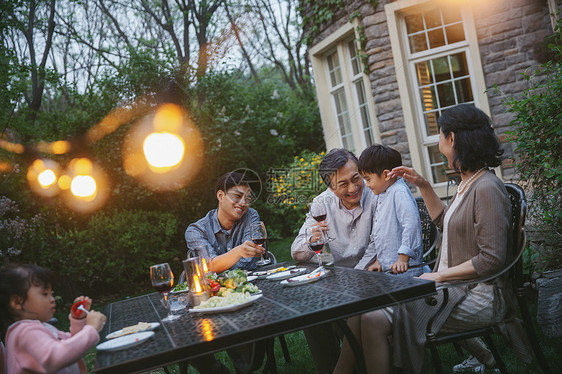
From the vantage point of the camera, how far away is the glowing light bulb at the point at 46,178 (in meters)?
8.80

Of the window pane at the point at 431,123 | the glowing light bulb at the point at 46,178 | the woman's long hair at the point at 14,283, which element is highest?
the glowing light bulb at the point at 46,178

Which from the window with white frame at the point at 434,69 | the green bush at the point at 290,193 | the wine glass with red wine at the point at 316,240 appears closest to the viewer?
the wine glass with red wine at the point at 316,240

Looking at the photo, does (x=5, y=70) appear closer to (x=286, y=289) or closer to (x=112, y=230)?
(x=112, y=230)

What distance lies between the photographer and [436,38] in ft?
25.7

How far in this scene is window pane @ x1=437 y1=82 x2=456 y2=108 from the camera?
7.86 m

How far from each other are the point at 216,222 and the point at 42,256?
4.93 meters

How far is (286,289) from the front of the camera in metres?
2.60

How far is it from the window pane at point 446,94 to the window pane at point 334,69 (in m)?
2.07

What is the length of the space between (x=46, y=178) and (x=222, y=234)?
6.01 meters

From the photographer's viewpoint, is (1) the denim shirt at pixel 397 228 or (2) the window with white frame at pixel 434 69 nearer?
(1) the denim shirt at pixel 397 228

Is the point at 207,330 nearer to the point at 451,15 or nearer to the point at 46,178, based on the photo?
the point at 451,15

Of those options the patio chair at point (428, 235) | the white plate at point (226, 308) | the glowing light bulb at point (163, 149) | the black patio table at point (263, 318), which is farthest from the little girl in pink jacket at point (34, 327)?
the glowing light bulb at point (163, 149)

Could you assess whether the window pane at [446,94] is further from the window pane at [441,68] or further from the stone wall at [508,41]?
the stone wall at [508,41]

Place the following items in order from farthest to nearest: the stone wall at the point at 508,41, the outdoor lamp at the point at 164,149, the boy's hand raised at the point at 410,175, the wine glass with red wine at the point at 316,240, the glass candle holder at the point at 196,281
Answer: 1. the outdoor lamp at the point at 164,149
2. the stone wall at the point at 508,41
3. the boy's hand raised at the point at 410,175
4. the wine glass with red wine at the point at 316,240
5. the glass candle holder at the point at 196,281
